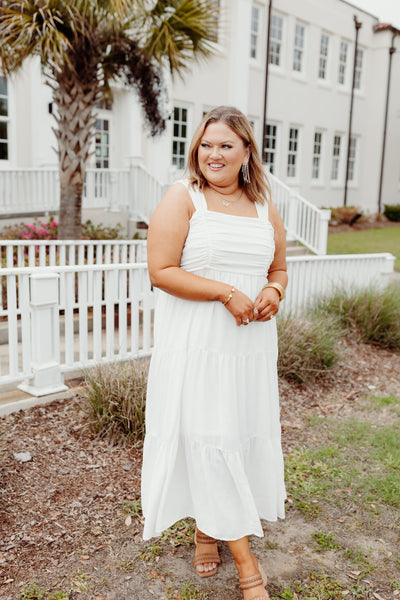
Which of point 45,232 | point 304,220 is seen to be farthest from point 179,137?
point 45,232

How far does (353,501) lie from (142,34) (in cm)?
809

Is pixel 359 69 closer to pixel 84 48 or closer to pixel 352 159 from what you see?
pixel 352 159

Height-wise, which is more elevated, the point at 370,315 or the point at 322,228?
the point at 322,228

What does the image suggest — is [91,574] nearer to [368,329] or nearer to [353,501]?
[353,501]

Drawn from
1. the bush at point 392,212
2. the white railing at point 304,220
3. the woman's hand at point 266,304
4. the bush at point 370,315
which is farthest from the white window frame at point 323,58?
the woman's hand at point 266,304

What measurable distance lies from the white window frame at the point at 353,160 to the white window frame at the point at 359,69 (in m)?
2.04

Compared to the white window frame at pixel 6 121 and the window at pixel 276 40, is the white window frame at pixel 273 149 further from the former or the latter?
the white window frame at pixel 6 121

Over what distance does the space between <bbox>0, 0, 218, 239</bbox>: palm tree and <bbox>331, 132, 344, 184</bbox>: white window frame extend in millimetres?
15236

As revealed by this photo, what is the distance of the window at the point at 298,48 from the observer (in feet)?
65.8

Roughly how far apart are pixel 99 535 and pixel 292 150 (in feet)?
64.3

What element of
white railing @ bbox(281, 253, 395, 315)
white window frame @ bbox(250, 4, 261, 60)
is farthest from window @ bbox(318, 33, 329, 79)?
white railing @ bbox(281, 253, 395, 315)

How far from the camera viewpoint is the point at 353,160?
2388 centimetres

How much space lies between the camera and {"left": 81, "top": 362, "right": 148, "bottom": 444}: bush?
12.6ft

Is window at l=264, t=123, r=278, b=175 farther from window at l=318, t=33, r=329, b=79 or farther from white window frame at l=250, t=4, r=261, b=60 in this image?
window at l=318, t=33, r=329, b=79
